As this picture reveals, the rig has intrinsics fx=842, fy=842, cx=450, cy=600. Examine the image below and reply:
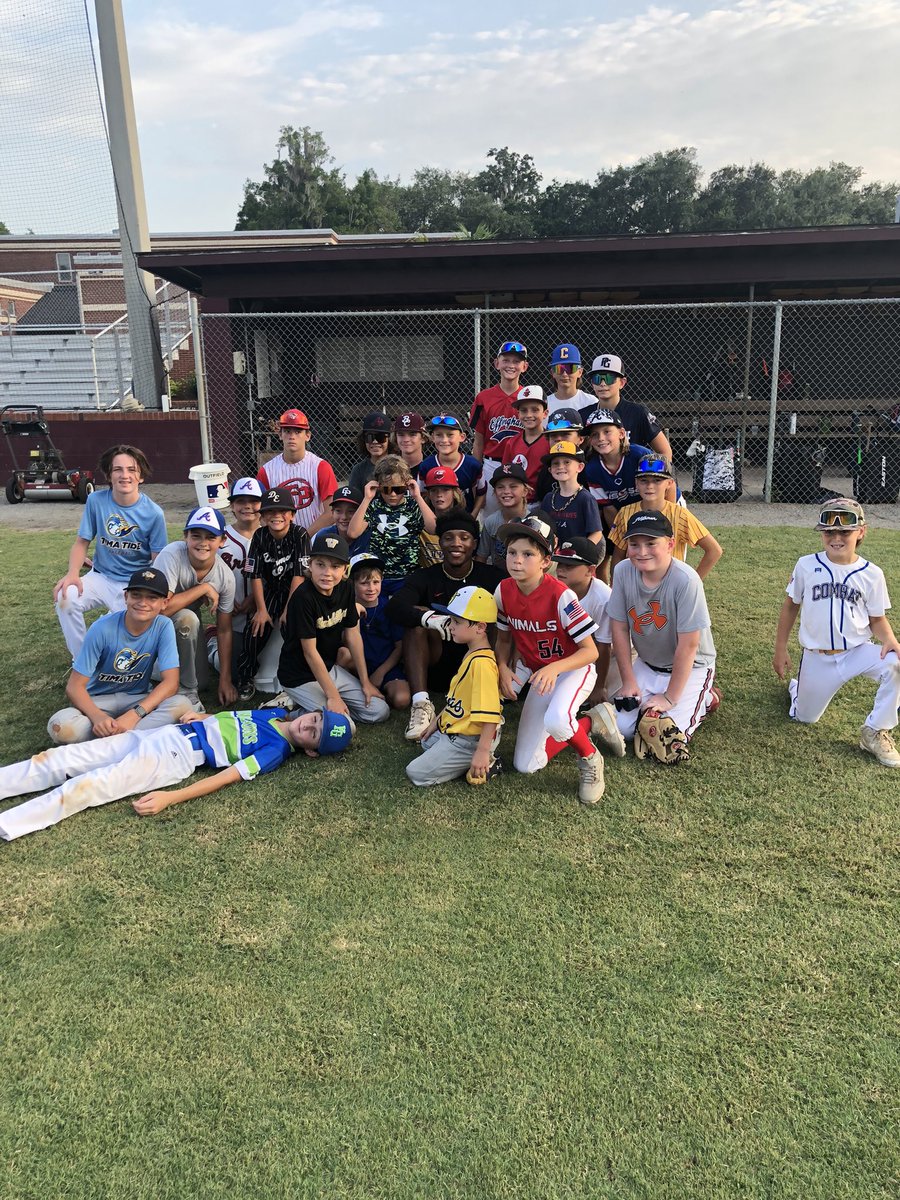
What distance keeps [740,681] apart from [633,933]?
2.50 meters

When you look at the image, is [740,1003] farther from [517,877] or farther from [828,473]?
[828,473]

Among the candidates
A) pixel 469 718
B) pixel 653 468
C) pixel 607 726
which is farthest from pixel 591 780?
pixel 653 468

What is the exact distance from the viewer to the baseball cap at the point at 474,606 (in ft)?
12.7

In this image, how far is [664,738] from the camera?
389 centimetres

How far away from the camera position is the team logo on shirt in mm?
4117

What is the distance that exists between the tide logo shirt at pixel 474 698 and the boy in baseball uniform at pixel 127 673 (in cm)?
137

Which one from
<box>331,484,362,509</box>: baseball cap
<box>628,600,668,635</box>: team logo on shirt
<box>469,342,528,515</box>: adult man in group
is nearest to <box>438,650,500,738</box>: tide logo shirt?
<box>628,600,668,635</box>: team logo on shirt

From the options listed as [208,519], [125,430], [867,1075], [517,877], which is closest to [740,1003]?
[867,1075]

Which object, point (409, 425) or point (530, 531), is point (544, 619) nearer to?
point (530, 531)

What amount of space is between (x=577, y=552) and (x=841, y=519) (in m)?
1.27

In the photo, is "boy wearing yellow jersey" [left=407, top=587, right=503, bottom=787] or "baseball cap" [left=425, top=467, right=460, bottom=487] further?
"baseball cap" [left=425, top=467, right=460, bottom=487]

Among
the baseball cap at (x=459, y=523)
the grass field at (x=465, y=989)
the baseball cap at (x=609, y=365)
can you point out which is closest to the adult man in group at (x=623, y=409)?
the baseball cap at (x=609, y=365)

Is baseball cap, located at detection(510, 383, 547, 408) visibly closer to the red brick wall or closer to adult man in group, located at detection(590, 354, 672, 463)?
adult man in group, located at detection(590, 354, 672, 463)

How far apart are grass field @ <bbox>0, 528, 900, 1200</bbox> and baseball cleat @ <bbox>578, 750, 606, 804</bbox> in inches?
3.3
